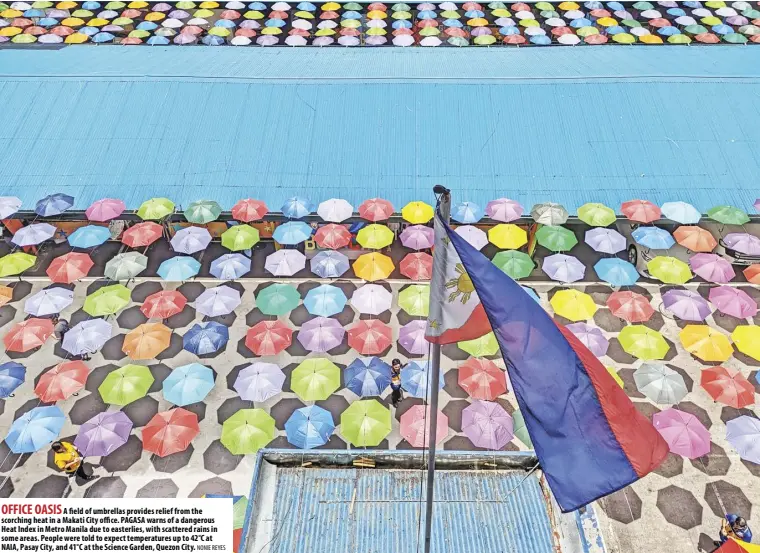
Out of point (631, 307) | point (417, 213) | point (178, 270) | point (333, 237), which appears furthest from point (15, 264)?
point (631, 307)

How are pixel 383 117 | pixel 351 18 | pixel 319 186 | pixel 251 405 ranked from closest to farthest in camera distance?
pixel 251 405, pixel 319 186, pixel 383 117, pixel 351 18

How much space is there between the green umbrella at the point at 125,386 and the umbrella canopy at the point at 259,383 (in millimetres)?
2798

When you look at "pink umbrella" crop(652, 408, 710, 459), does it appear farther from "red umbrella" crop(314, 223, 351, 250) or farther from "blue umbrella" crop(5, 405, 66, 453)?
"blue umbrella" crop(5, 405, 66, 453)

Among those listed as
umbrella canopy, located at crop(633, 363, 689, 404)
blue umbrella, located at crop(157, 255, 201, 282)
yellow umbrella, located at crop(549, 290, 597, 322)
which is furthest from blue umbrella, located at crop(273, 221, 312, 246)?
umbrella canopy, located at crop(633, 363, 689, 404)

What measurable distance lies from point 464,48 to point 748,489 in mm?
23588

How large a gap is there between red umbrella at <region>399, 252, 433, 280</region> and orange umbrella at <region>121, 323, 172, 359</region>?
843cm

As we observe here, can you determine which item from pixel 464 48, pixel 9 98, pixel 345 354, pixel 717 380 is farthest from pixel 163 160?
pixel 717 380

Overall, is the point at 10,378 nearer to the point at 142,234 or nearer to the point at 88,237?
the point at 88,237

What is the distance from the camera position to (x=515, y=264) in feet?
67.5

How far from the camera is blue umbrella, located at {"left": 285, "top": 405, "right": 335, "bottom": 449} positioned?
15.7m

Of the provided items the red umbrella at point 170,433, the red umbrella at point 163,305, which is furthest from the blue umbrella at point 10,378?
the red umbrella at point 170,433

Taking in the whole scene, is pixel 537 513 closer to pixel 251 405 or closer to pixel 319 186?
pixel 251 405

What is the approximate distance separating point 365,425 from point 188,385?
5.63m

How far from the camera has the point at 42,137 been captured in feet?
82.4
